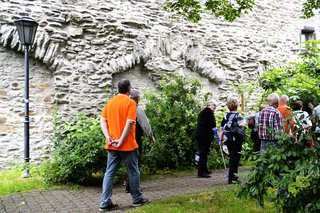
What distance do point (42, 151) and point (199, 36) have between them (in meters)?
5.97

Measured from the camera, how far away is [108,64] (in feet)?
28.9

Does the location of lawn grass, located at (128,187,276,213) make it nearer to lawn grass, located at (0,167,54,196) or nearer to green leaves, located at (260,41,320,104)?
green leaves, located at (260,41,320,104)

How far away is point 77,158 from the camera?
5910mm

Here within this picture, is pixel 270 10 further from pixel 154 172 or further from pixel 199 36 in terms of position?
pixel 154 172

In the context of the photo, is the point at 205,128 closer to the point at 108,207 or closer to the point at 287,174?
the point at 108,207

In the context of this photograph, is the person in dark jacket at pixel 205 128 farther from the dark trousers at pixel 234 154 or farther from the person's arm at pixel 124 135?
the person's arm at pixel 124 135

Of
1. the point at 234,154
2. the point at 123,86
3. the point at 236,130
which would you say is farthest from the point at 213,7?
the point at 123,86

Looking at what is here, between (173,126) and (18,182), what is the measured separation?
346 cm

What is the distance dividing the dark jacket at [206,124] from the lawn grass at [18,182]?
10.2ft

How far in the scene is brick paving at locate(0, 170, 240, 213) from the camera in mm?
4699

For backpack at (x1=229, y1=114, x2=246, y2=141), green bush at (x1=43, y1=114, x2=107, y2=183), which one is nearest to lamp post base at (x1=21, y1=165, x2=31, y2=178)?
green bush at (x1=43, y1=114, x2=107, y2=183)

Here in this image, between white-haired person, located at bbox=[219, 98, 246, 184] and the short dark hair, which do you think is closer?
the short dark hair

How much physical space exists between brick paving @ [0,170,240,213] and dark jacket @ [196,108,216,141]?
884 mm

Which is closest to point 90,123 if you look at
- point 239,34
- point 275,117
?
point 275,117
